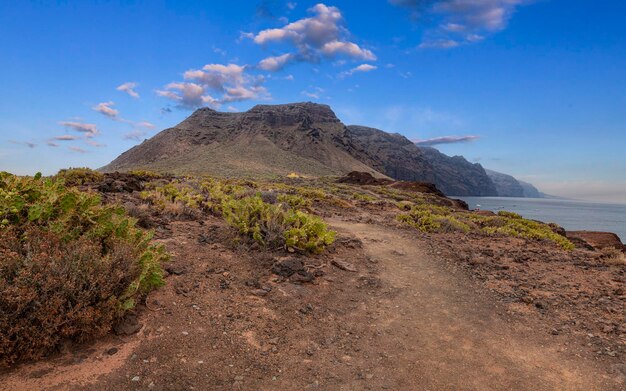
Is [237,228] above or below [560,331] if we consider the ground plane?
above

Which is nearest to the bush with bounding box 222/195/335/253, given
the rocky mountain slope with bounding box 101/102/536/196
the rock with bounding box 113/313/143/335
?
the rock with bounding box 113/313/143/335

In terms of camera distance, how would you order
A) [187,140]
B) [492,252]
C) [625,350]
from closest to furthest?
[625,350]
[492,252]
[187,140]

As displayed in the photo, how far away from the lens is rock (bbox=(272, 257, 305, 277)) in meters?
6.38

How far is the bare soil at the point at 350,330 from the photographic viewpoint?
3.78 metres

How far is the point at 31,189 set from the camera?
498 centimetres

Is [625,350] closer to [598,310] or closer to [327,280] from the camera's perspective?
[598,310]

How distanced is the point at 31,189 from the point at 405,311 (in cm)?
560

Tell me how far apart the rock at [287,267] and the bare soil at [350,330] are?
0.45ft

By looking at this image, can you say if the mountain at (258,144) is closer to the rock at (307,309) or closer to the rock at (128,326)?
the rock at (307,309)

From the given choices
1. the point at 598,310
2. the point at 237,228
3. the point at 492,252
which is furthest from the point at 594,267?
the point at 237,228

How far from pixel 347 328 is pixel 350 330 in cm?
6

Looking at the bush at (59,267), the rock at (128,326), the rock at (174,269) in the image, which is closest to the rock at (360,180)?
the rock at (174,269)

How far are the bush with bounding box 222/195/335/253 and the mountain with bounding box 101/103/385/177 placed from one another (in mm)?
74517

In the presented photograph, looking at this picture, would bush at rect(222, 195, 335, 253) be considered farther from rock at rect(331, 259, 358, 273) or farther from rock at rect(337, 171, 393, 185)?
rock at rect(337, 171, 393, 185)
